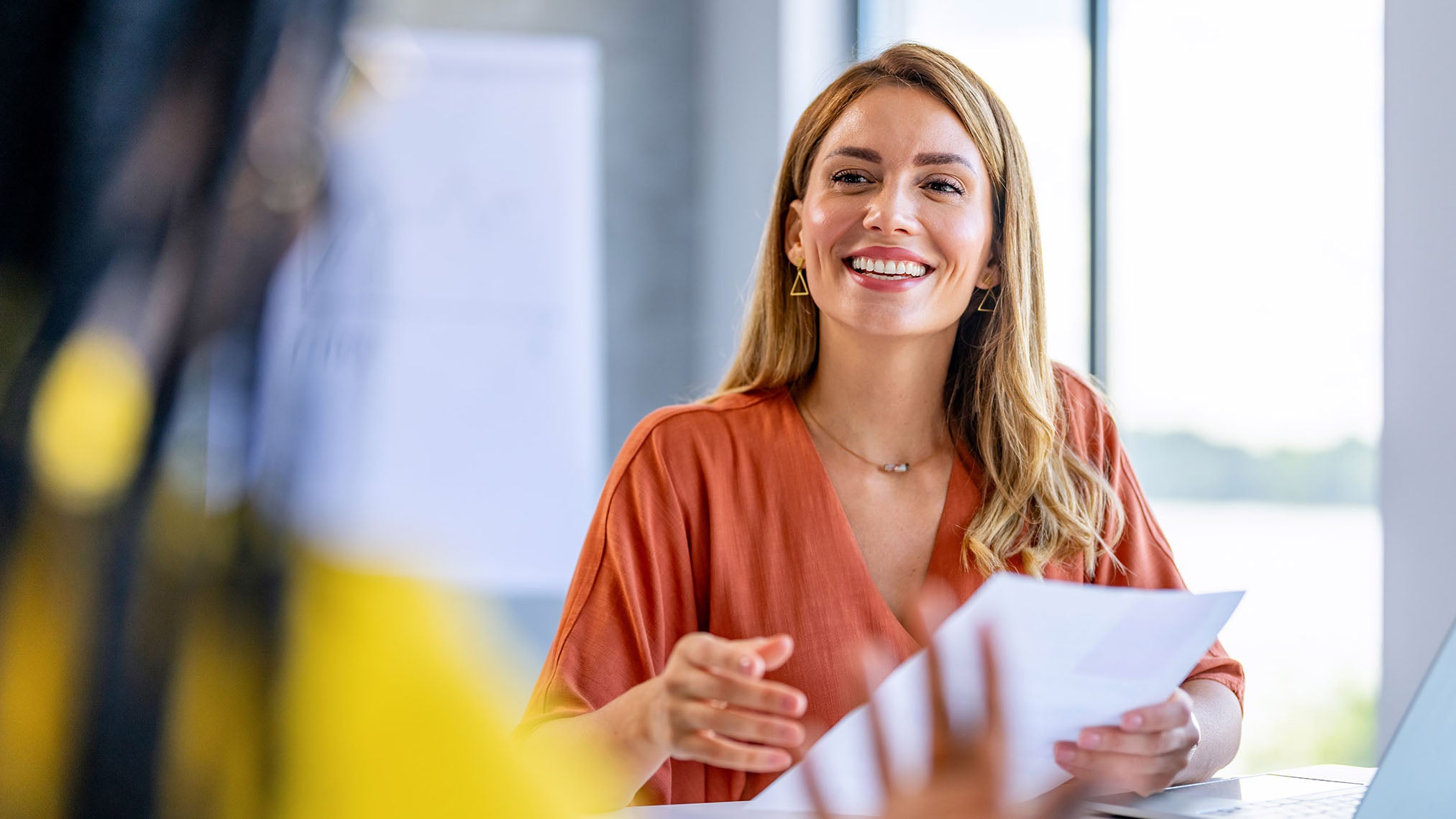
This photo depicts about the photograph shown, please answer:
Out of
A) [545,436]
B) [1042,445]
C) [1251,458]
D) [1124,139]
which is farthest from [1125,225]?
[545,436]

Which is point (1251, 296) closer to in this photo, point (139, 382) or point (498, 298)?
point (498, 298)

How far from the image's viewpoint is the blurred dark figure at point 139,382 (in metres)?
0.32

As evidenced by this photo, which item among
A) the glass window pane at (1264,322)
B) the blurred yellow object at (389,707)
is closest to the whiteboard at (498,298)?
the glass window pane at (1264,322)

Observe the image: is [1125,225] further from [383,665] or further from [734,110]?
[383,665]

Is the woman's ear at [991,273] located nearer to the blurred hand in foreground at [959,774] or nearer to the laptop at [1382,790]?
the laptop at [1382,790]

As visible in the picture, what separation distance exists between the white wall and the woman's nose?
2.04 ft

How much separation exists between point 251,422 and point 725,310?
3.50 meters

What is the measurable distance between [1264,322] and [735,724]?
1759 mm

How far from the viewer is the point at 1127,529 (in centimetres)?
168

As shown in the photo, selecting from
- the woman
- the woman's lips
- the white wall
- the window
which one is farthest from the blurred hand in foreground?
the window

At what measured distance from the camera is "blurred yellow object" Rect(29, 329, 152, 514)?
0.32m

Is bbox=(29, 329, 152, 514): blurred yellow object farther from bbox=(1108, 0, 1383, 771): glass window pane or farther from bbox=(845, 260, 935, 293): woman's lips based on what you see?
bbox=(1108, 0, 1383, 771): glass window pane

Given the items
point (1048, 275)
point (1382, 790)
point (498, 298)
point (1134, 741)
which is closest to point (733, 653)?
point (1134, 741)

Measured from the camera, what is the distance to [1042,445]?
169cm
